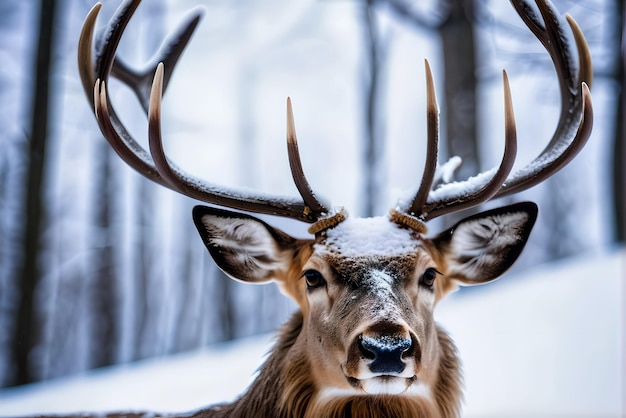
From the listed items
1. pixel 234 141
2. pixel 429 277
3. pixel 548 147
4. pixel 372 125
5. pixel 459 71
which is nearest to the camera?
pixel 429 277

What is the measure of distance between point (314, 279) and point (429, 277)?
1.31 ft

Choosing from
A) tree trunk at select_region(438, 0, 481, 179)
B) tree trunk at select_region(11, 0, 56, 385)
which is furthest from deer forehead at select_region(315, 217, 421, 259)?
tree trunk at select_region(11, 0, 56, 385)

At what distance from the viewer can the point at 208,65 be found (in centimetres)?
704

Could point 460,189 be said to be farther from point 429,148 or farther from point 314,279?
point 314,279

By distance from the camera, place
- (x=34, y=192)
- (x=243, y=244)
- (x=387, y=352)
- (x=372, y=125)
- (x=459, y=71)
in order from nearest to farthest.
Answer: (x=387, y=352) → (x=243, y=244) → (x=34, y=192) → (x=459, y=71) → (x=372, y=125)

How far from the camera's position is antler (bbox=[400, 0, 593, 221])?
2189 mm

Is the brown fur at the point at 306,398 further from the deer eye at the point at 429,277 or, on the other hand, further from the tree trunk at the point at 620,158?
the tree trunk at the point at 620,158

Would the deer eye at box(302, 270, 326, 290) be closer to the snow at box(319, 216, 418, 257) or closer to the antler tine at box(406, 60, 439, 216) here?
the snow at box(319, 216, 418, 257)

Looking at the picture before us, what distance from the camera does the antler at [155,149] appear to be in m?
2.18

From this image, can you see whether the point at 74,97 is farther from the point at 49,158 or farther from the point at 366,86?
the point at 366,86

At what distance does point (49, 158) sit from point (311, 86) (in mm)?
2954

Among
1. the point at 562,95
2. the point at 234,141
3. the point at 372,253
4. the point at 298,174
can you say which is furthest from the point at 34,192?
the point at 562,95

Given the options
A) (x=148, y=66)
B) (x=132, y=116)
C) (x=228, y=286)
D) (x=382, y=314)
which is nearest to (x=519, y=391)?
(x=382, y=314)

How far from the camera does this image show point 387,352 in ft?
5.94
